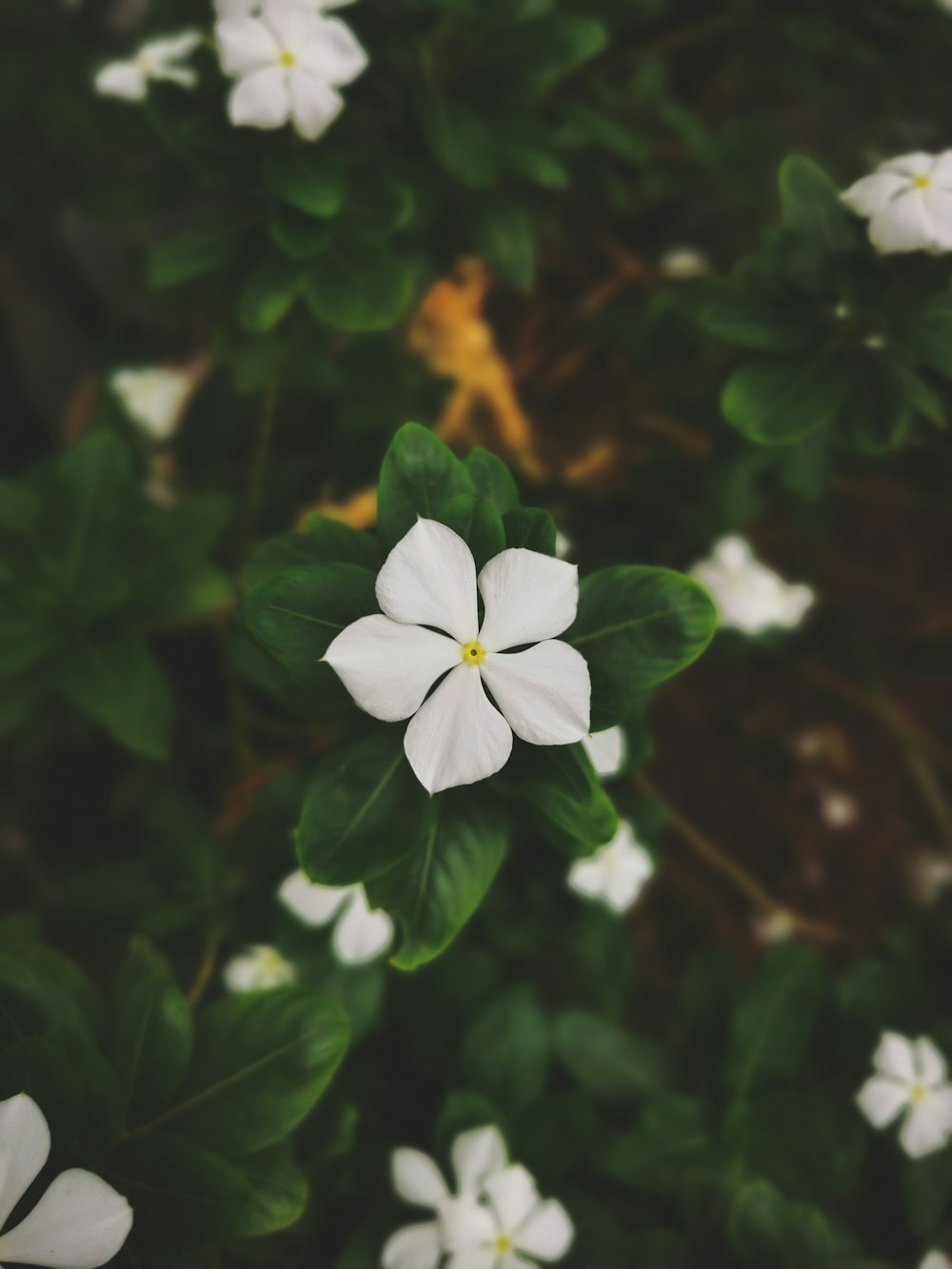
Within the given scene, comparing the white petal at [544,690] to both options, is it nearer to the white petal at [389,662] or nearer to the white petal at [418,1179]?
the white petal at [389,662]

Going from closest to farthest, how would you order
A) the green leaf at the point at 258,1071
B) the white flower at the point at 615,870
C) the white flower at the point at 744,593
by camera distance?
the green leaf at the point at 258,1071, the white flower at the point at 615,870, the white flower at the point at 744,593

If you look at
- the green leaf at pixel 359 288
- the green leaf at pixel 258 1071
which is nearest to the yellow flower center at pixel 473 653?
the green leaf at pixel 258 1071


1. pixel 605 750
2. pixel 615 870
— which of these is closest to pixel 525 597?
pixel 605 750

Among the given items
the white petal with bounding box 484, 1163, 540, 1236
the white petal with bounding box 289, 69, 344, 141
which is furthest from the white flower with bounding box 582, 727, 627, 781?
the white petal with bounding box 289, 69, 344, 141

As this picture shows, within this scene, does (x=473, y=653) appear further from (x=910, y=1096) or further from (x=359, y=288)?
(x=910, y=1096)

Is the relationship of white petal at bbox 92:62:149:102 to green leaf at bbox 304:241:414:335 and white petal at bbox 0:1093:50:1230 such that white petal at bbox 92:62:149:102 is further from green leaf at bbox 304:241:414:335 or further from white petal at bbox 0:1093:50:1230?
white petal at bbox 0:1093:50:1230

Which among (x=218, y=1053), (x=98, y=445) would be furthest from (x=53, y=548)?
(x=218, y=1053)
